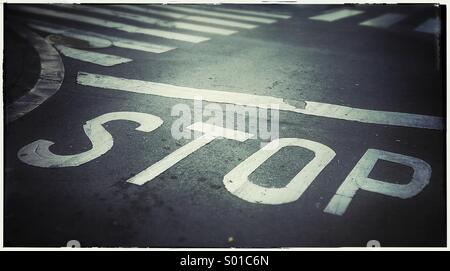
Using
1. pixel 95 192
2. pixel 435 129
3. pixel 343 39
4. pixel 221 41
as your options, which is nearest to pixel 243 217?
pixel 95 192

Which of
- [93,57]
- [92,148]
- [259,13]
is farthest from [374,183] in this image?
[259,13]

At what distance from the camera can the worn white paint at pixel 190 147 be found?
13.5 ft

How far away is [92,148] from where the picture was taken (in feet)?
14.9

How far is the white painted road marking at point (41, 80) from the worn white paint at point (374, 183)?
13.6 ft

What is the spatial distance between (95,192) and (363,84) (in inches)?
210

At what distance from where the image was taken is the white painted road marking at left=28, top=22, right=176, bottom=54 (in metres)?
8.68

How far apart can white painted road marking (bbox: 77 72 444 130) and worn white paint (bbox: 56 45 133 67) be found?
75 centimetres

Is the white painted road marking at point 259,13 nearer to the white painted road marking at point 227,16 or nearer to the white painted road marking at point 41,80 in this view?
the white painted road marking at point 227,16

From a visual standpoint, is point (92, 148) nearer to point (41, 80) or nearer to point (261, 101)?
point (41, 80)

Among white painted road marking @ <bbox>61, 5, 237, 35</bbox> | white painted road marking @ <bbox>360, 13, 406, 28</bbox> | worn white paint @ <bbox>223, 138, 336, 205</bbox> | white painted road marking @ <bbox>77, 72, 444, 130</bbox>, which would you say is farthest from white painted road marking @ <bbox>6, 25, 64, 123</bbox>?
white painted road marking @ <bbox>360, 13, 406, 28</bbox>

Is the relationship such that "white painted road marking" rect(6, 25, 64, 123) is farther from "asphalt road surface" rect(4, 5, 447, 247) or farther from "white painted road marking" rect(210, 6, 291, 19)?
"white painted road marking" rect(210, 6, 291, 19)

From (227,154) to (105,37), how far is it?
20.1 ft

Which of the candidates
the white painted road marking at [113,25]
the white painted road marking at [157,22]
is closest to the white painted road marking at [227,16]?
the white painted road marking at [157,22]

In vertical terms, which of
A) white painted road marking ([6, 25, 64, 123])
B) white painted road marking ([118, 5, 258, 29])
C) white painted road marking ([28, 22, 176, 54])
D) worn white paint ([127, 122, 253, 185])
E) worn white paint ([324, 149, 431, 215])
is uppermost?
white painted road marking ([118, 5, 258, 29])
